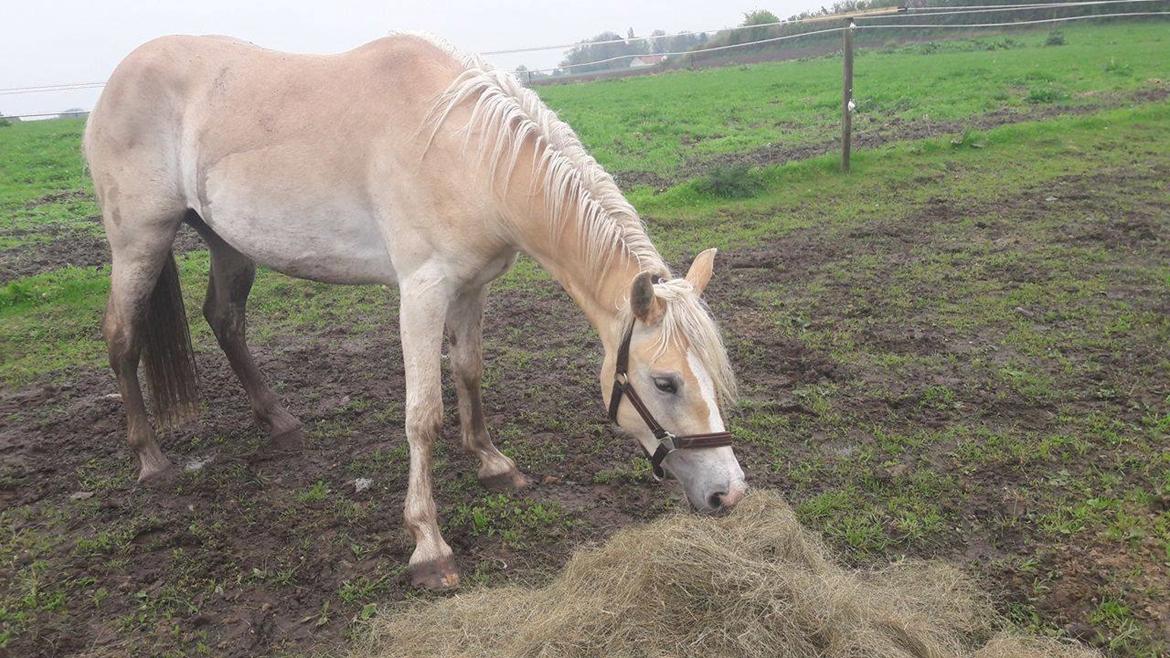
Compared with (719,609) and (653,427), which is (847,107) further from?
(719,609)

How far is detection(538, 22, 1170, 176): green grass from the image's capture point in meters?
13.2

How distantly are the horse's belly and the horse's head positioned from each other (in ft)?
4.73

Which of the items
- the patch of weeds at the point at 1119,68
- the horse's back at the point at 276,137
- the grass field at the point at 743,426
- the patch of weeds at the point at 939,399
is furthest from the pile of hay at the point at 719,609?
the patch of weeds at the point at 1119,68

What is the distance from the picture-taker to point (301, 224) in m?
3.62

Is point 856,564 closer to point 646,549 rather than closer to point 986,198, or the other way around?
point 646,549

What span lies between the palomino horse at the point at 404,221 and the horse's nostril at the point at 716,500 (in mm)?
12

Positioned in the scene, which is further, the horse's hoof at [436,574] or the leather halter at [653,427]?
the horse's hoof at [436,574]

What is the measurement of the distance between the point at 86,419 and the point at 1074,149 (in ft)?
38.2

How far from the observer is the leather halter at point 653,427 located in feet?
9.08

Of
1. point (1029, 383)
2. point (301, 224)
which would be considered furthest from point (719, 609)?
point (1029, 383)

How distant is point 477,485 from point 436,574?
0.80 metres


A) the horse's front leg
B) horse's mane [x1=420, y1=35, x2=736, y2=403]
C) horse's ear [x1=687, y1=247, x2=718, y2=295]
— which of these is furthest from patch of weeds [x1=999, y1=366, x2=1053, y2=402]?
the horse's front leg

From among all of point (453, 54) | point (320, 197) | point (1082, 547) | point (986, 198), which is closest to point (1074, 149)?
point (986, 198)

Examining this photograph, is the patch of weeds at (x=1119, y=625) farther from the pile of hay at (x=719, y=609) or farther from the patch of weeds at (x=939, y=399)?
the patch of weeds at (x=939, y=399)
